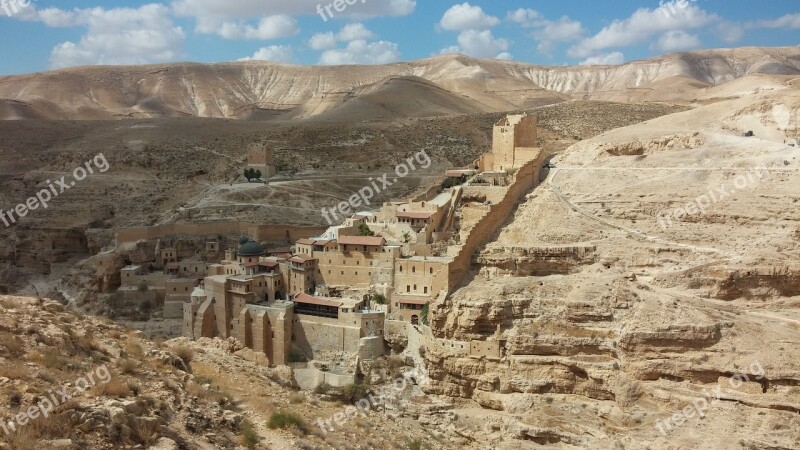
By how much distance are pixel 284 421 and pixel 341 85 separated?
142 metres

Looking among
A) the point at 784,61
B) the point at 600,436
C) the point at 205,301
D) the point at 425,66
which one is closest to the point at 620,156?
the point at 600,436

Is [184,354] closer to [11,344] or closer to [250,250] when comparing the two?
[11,344]

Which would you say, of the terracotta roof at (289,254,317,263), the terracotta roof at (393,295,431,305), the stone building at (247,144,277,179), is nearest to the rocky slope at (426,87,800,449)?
the terracotta roof at (393,295,431,305)

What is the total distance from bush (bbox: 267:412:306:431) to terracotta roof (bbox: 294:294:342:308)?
14.6 metres

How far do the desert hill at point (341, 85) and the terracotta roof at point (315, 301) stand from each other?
6816cm

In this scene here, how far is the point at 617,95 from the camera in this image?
4606 inches

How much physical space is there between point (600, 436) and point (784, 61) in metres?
141

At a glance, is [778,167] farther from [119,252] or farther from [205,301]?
[119,252]

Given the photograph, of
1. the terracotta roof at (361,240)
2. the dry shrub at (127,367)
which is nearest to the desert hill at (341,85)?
the terracotta roof at (361,240)

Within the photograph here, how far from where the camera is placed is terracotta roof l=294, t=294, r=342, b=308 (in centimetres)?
2650

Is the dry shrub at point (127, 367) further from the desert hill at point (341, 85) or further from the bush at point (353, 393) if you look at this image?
the desert hill at point (341, 85)

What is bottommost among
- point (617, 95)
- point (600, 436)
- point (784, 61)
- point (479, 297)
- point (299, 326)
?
point (600, 436)

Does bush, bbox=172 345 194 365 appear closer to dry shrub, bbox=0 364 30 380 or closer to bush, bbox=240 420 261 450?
bush, bbox=240 420 261 450

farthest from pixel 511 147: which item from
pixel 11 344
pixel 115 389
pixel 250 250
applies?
pixel 11 344
